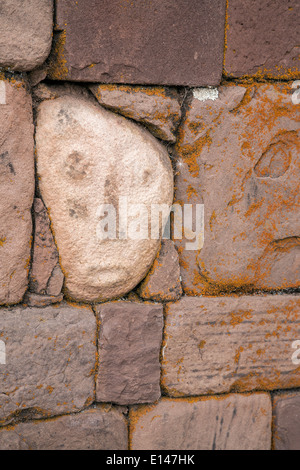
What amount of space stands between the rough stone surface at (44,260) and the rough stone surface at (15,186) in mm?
38

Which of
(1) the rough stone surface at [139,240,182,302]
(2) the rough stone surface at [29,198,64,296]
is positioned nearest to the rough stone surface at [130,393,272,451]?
(1) the rough stone surface at [139,240,182,302]

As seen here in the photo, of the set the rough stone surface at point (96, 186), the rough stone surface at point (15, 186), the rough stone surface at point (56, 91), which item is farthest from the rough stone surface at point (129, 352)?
the rough stone surface at point (56, 91)

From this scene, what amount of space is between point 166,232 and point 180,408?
842 millimetres

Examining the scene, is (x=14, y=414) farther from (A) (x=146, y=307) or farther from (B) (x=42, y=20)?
(B) (x=42, y=20)

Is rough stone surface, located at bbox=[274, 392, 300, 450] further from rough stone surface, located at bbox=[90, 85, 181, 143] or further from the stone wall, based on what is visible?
rough stone surface, located at bbox=[90, 85, 181, 143]

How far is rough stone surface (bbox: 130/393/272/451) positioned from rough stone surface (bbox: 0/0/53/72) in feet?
5.23

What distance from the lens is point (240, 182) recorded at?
2.17m

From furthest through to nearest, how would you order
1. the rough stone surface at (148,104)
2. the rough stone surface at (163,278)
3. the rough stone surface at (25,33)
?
the rough stone surface at (163,278) < the rough stone surface at (148,104) < the rough stone surface at (25,33)

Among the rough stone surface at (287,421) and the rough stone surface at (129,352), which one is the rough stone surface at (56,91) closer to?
the rough stone surface at (129,352)

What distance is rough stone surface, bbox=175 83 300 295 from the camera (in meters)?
2.11

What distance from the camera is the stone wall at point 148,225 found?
1.88 metres

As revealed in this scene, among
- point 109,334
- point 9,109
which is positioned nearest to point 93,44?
point 9,109

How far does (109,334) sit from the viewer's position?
2090mm

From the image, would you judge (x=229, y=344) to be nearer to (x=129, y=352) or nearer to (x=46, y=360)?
(x=129, y=352)
